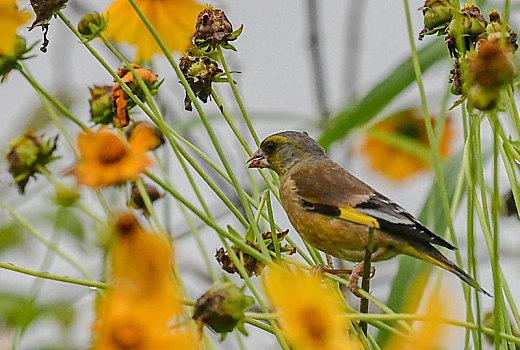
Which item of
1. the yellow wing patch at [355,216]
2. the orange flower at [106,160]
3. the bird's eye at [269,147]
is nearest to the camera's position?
the orange flower at [106,160]

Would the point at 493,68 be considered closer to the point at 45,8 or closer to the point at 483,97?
the point at 483,97

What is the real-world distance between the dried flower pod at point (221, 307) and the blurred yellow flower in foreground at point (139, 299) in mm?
88

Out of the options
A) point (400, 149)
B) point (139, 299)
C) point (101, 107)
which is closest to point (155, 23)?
Answer: point (101, 107)

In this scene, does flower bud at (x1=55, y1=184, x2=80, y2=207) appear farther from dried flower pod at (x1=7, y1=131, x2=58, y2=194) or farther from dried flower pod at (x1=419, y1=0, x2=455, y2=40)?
dried flower pod at (x1=419, y1=0, x2=455, y2=40)

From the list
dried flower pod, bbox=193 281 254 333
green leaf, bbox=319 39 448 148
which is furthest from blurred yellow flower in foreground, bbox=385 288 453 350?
green leaf, bbox=319 39 448 148

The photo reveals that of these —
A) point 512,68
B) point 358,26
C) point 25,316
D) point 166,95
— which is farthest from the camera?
point 358,26

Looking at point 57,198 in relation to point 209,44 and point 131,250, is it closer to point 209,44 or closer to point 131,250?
point 209,44

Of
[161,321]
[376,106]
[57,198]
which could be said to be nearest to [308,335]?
[161,321]

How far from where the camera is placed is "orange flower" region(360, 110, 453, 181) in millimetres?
1103

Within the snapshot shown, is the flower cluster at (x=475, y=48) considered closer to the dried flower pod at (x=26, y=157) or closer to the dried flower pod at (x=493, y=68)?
the dried flower pod at (x=493, y=68)

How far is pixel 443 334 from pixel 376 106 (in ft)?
1.71

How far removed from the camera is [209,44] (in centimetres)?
52

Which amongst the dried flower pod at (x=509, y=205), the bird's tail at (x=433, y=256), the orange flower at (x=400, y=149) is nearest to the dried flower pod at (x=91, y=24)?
the bird's tail at (x=433, y=256)

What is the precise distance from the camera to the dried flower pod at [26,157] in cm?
58
